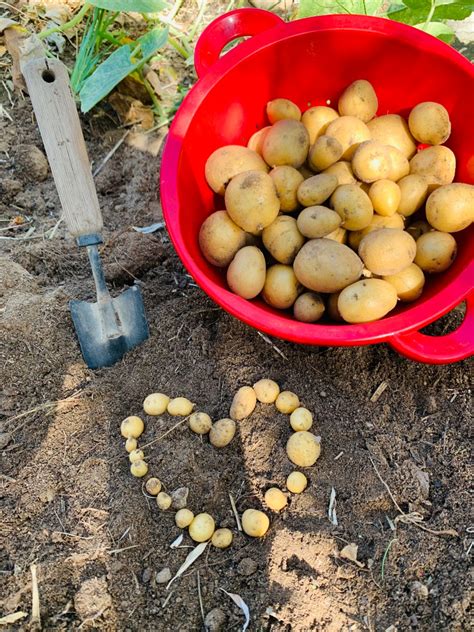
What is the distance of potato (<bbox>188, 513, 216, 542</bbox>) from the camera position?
4.30 feet

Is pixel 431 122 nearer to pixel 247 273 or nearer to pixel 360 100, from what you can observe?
pixel 360 100

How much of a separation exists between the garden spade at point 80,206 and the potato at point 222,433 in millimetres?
392

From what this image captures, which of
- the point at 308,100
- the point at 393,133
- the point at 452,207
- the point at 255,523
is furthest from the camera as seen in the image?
the point at 308,100

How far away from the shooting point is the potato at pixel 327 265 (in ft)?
4.45

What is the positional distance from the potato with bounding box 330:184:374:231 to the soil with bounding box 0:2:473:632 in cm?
39

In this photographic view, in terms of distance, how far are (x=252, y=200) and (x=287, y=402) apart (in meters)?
0.55

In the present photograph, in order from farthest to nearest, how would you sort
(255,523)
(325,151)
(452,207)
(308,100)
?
(308,100), (325,151), (452,207), (255,523)

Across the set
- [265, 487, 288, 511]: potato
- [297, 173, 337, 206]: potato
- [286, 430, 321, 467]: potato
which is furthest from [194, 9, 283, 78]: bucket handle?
[265, 487, 288, 511]: potato

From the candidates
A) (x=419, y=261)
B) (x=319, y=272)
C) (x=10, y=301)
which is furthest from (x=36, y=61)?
(x=419, y=261)

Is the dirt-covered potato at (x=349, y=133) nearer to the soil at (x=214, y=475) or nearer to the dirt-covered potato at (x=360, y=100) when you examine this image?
the dirt-covered potato at (x=360, y=100)

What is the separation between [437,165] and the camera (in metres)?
1.51

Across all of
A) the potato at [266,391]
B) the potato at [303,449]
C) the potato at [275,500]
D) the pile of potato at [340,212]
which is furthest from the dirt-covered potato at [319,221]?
the potato at [275,500]

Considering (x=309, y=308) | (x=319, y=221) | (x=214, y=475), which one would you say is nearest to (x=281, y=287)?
(x=309, y=308)

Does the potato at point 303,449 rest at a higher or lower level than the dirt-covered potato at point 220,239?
lower
